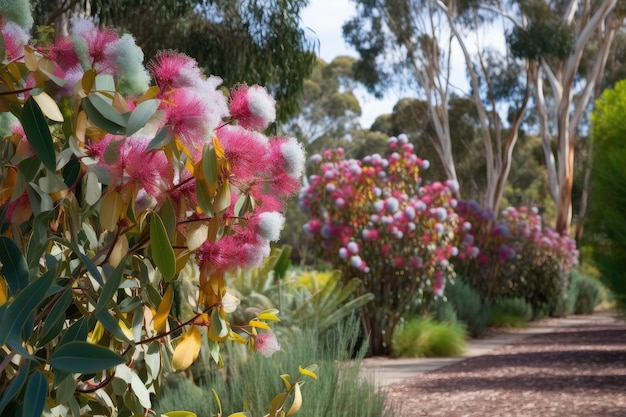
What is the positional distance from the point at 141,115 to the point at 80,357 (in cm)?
44

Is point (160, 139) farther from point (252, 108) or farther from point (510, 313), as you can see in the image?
point (510, 313)

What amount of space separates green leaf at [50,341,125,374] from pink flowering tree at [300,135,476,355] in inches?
293

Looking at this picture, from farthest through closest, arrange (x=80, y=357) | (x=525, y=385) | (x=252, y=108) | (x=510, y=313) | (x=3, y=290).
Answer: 1. (x=510, y=313)
2. (x=525, y=385)
3. (x=252, y=108)
4. (x=3, y=290)
5. (x=80, y=357)

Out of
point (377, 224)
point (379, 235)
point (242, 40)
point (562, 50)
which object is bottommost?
point (379, 235)

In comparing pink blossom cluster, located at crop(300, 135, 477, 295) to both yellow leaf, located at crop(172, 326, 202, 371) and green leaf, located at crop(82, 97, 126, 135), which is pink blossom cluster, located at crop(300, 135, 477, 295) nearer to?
yellow leaf, located at crop(172, 326, 202, 371)

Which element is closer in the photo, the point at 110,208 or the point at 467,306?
the point at 110,208

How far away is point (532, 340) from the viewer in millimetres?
11398

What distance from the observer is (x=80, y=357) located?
149 centimetres

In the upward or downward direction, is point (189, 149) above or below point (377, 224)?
below

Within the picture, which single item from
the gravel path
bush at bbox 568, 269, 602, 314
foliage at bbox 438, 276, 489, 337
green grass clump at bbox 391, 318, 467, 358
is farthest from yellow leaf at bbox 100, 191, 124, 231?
bush at bbox 568, 269, 602, 314

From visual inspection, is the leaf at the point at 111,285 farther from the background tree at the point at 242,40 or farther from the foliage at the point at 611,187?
the background tree at the point at 242,40

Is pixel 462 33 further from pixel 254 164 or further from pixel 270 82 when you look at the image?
pixel 254 164

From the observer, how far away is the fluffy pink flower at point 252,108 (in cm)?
186

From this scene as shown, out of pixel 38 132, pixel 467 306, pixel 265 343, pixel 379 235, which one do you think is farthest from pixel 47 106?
pixel 467 306
